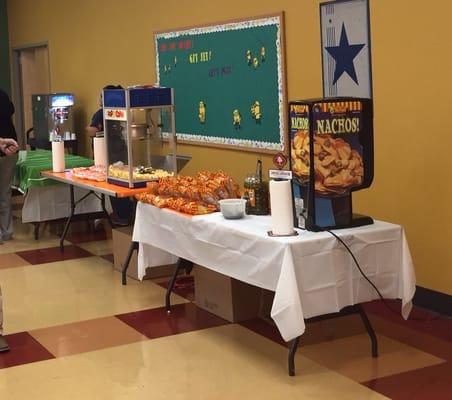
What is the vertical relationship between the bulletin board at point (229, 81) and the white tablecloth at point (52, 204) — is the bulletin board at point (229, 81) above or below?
above

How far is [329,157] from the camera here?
374cm

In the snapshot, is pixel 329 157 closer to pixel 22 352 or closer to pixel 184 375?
pixel 184 375

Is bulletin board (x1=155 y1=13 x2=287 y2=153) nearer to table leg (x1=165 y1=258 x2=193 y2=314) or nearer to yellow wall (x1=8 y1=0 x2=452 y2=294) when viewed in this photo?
yellow wall (x1=8 y1=0 x2=452 y2=294)

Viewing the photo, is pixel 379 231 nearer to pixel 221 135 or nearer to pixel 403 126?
pixel 403 126

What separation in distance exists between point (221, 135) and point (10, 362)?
10.6 ft

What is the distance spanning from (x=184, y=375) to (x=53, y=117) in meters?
6.64

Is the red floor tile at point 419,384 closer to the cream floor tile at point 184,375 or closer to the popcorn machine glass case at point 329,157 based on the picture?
the cream floor tile at point 184,375

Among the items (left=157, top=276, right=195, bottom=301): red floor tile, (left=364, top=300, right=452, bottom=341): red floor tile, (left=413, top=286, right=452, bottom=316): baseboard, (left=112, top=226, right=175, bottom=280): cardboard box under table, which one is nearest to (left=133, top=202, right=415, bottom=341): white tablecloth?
(left=364, top=300, right=452, bottom=341): red floor tile

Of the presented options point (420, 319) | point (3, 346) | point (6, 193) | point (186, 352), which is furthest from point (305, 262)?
point (6, 193)

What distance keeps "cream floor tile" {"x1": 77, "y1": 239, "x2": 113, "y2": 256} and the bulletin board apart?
3.98 feet

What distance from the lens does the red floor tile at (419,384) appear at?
3475mm

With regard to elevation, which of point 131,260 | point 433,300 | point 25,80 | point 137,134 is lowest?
point 433,300

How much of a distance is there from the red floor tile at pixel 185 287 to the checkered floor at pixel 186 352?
14mm

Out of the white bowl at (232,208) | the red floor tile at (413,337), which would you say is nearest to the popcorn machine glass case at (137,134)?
the white bowl at (232,208)
